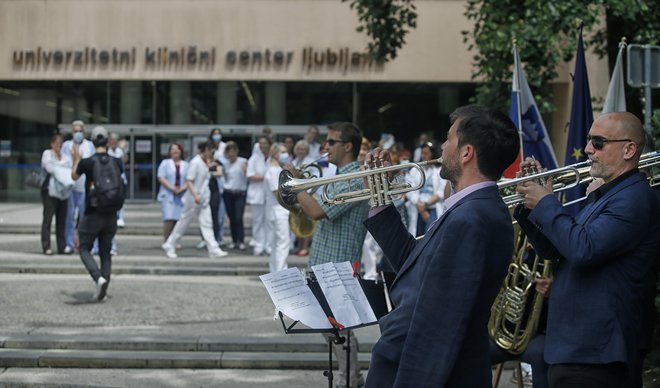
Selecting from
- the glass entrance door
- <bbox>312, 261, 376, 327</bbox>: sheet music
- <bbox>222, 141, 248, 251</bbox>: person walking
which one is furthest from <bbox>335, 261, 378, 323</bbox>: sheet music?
the glass entrance door

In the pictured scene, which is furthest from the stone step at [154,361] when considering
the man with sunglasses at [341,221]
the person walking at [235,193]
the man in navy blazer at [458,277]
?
the person walking at [235,193]

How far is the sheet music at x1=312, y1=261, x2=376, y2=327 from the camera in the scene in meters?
4.83

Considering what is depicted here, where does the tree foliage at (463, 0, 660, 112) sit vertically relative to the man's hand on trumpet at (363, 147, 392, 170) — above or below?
above

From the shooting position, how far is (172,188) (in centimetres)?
1524

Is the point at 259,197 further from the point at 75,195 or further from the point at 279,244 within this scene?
the point at 279,244

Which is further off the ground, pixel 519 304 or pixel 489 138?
pixel 489 138

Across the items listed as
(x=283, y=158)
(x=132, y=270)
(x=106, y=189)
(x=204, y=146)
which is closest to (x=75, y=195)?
(x=204, y=146)

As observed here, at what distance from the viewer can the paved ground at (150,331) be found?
25.9 ft

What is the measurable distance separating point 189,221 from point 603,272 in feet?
36.9

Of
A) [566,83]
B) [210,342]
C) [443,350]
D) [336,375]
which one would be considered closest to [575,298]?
[443,350]

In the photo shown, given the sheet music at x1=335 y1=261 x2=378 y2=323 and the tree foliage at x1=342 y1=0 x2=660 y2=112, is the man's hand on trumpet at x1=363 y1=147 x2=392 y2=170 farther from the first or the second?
the tree foliage at x1=342 y1=0 x2=660 y2=112

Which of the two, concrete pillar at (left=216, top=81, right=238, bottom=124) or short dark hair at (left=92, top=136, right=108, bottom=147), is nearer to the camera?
short dark hair at (left=92, top=136, right=108, bottom=147)

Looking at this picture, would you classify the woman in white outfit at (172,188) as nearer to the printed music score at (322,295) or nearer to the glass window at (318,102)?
the glass window at (318,102)

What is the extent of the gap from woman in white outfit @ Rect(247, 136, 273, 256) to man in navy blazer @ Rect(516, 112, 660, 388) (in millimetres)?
11201
